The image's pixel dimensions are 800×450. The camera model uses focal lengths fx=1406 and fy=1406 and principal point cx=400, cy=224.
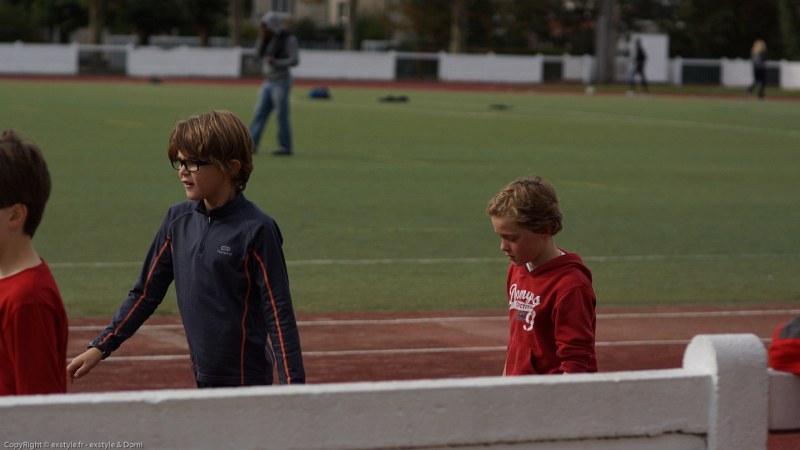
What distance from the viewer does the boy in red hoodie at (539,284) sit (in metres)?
4.65

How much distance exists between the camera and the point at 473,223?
14.5 m

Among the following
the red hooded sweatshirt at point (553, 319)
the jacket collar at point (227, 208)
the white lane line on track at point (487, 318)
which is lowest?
the white lane line on track at point (487, 318)

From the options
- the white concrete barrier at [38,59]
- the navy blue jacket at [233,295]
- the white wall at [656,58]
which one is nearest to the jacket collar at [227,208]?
the navy blue jacket at [233,295]

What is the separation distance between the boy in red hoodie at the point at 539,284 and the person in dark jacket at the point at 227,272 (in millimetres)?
769

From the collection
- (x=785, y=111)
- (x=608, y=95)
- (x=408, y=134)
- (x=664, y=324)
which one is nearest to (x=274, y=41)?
(x=408, y=134)

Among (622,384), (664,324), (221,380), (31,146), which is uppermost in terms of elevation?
(31,146)

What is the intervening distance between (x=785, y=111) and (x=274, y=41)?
22108mm

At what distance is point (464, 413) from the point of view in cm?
335

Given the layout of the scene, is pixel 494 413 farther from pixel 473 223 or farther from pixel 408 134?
pixel 408 134

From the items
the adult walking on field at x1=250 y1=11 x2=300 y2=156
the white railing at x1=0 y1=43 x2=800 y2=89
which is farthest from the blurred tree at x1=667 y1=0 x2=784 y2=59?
the adult walking on field at x1=250 y1=11 x2=300 y2=156

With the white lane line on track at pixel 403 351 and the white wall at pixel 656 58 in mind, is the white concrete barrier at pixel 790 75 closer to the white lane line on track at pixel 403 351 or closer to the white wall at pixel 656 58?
the white wall at pixel 656 58

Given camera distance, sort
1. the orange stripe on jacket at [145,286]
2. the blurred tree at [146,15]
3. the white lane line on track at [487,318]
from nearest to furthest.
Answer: the orange stripe on jacket at [145,286] → the white lane line on track at [487,318] → the blurred tree at [146,15]

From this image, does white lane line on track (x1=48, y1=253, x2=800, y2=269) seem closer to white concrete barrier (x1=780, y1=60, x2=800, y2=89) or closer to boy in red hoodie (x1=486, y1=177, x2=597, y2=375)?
boy in red hoodie (x1=486, y1=177, x2=597, y2=375)

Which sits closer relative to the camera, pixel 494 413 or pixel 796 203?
pixel 494 413
